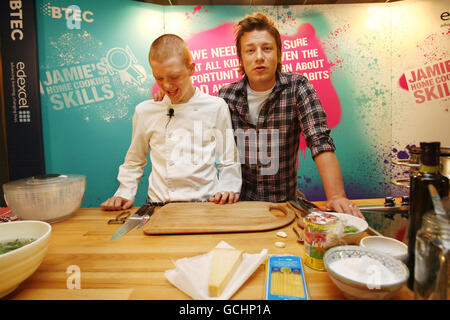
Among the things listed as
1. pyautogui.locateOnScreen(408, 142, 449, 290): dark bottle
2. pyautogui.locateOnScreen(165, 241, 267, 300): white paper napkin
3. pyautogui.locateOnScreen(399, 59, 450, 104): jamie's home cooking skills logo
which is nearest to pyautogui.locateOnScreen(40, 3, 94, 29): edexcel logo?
pyautogui.locateOnScreen(165, 241, 267, 300): white paper napkin

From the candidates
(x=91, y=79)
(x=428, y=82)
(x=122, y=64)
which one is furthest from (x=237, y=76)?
(x=428, y=82)

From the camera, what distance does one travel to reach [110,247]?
809 millimetres

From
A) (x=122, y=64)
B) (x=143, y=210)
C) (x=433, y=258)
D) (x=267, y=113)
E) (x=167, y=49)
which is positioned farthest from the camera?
(x=122, y=64)

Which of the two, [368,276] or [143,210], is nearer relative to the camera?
[368,276]

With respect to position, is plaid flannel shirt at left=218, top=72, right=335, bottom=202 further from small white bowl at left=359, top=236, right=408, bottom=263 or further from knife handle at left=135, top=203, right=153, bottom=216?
small white bowl at left=359, top=236, right=408, bottom=263

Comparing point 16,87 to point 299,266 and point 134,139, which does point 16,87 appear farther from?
point 299,266

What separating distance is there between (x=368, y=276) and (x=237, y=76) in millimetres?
2964

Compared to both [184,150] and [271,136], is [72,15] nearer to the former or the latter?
[184,150]

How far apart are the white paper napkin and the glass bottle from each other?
35cm

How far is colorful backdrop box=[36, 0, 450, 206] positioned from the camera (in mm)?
2908

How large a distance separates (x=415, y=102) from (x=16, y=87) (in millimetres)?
4843

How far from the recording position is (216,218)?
100cm

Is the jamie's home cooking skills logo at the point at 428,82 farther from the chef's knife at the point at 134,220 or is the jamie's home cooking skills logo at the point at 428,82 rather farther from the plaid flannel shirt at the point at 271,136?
the chef's knife at the point at 134,220

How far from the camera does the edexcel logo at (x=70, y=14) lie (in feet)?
9.22
